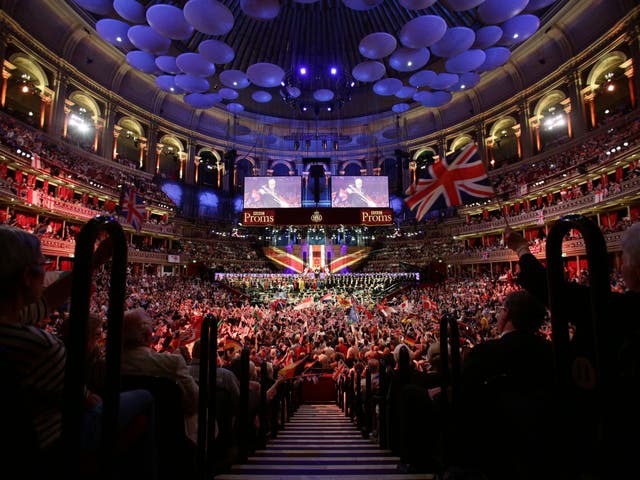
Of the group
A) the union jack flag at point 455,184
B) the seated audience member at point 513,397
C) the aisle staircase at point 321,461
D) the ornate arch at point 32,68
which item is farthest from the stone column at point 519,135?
the ornate arch at point 32,68

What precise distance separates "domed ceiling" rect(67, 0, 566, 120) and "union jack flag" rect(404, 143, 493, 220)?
13.8 m

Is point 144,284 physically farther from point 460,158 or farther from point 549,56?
point 549,56

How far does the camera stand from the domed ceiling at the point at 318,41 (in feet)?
62.3

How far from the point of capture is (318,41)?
33344 mm

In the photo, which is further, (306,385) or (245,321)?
(245,321)

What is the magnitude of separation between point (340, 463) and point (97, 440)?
8.02 feet

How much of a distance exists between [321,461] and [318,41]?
35.8 m

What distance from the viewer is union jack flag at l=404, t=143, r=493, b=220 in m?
6.63

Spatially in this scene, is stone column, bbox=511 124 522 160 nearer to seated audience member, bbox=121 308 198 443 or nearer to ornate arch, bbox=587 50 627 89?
ornate arch, bbox=587 50 627 89

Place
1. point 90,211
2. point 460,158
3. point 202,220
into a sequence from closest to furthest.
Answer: point 460,158, point 90,211, point 202,220

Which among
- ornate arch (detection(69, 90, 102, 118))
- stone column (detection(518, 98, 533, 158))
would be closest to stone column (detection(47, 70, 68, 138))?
ornate arch (detection(69, 90, 102, 118))

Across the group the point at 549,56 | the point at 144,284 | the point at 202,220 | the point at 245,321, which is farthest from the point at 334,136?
the point at 245,321

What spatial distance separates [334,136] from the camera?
44688 mm

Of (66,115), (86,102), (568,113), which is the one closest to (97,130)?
(86,102)
